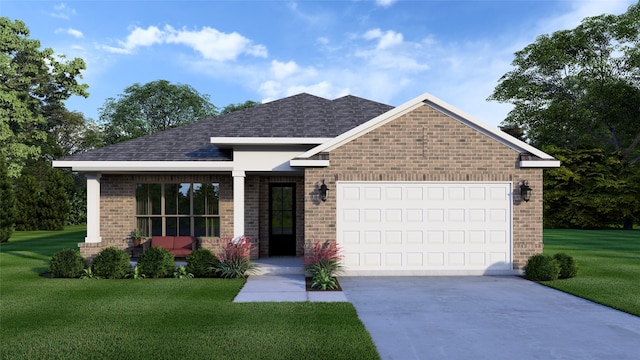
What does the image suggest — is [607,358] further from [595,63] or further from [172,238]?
[595,63]

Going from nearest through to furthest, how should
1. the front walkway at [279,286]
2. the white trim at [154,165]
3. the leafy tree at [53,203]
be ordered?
1. the front walkway at [279,286]
2. the white trim at [154,165]
3. the leafy tree at [53,203]

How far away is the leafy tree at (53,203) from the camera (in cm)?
3353

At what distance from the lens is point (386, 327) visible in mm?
7309

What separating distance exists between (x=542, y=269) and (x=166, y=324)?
9593 mm

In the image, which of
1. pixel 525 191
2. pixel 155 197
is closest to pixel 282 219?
pixel 155 197

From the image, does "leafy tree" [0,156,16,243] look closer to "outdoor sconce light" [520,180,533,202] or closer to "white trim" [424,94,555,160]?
"white trim" [424,94,555,160]

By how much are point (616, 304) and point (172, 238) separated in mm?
12448

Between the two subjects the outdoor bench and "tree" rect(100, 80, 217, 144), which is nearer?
the outdoor bench

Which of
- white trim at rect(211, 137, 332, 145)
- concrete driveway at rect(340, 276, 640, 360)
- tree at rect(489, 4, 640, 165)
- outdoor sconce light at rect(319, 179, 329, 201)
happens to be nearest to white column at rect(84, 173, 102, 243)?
white trim at rect(211, 137, 332, 145)

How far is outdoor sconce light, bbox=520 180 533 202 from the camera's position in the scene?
1239cm

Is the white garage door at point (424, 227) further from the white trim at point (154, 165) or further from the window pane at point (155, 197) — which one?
the window pane at point (155, 197)

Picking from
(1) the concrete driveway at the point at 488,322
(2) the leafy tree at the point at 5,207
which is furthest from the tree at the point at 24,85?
(1) the concrete driveway at the point at 488,322

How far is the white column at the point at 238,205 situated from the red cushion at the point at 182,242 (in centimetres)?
217

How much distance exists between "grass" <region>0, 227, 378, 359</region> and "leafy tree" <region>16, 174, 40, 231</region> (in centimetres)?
2622
